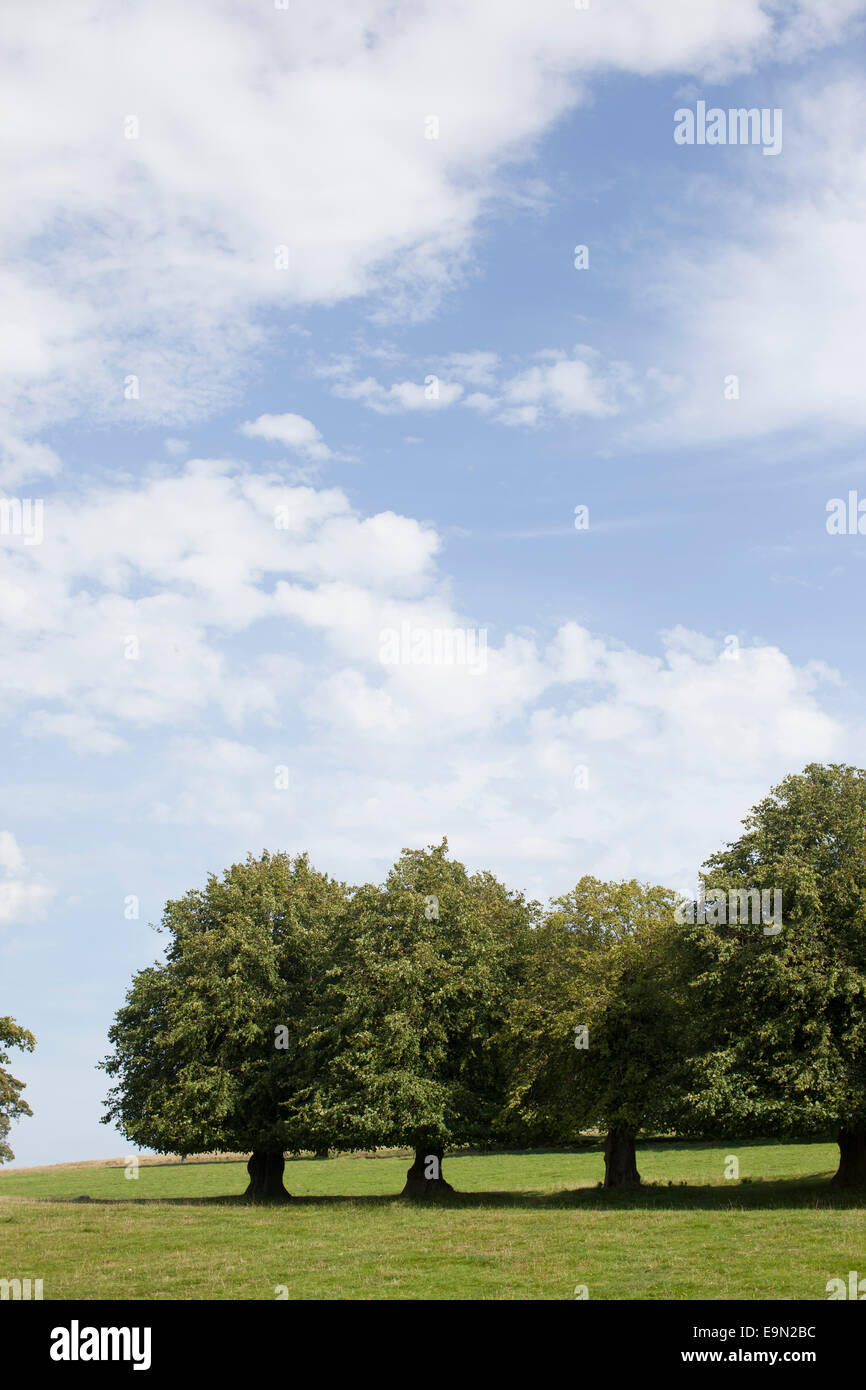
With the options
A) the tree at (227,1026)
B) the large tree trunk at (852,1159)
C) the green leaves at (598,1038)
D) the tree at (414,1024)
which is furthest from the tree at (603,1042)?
the tree at (227,1026)

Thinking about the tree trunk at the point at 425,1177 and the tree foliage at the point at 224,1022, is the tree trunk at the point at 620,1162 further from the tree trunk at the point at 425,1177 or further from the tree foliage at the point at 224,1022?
the tree foliage at the point at 224,1022

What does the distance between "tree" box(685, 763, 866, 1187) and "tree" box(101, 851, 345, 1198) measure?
2045 centimetres

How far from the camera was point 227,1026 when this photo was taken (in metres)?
55.8

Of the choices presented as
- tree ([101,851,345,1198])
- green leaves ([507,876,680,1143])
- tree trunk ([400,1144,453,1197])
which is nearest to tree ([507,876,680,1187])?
green leaves ([507,876,680,1143])

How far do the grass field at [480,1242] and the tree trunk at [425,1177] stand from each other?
4.60 ft

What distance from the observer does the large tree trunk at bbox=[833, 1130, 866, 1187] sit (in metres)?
44.1

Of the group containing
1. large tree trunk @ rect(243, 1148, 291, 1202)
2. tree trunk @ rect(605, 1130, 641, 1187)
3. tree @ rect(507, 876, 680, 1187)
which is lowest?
large tree trunk @ rect(243, 1148, 291, 1202)

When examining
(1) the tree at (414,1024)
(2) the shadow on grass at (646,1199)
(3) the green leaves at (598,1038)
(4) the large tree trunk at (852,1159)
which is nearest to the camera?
(2) the shadow on grass at (646,1199)

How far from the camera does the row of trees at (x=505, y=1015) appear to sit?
42844 millimetres

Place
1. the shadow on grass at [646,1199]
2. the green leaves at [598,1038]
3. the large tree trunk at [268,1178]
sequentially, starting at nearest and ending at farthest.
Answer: the shadow on grass at [646,1199]
the green leaves at [598,1038]
the large tree trunk at [268,1178]

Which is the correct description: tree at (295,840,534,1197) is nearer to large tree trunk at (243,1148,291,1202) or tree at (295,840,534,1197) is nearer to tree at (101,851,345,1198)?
tree at (101,851,345,1198)
